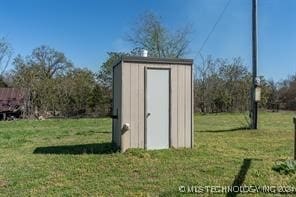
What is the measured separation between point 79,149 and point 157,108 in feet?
6.84

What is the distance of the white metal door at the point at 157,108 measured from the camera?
8250 millimetres

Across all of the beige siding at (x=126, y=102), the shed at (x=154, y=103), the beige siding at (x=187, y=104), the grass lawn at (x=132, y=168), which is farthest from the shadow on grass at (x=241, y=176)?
the beige siding at (x=126, y=102)

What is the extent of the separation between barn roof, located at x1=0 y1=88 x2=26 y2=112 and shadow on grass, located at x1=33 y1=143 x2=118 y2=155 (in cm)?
1564

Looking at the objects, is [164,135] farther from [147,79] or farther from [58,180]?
[58,180]

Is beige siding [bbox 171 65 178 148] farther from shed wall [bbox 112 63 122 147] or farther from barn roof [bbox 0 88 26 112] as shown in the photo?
barn roof [bbox 0 88 26 112]

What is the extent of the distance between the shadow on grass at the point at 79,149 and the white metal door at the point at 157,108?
2.81ft

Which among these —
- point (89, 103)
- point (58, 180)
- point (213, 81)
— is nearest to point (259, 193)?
point (58, 180)

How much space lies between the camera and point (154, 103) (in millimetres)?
8305

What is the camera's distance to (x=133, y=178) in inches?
234

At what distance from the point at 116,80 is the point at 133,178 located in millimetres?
3435

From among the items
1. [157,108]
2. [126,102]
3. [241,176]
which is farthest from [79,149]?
[241,176]

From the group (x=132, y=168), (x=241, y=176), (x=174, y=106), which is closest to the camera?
(x=241, y=176)

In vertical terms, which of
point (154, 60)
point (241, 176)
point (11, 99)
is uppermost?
point (154, 60)

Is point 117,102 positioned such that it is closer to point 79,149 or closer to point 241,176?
point 79,149
